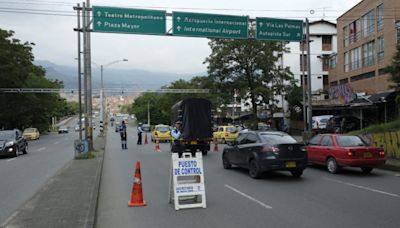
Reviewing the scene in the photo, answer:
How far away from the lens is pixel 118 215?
27.4ft

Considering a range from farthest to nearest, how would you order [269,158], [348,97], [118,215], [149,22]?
[348,97] < [149,22] < [269,158] < [118,215]

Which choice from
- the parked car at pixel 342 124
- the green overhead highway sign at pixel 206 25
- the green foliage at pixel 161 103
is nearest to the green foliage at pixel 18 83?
the green foliage at pixel 161 103

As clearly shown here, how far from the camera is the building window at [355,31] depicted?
1671 inches

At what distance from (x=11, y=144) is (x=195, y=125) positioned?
10.1 meters

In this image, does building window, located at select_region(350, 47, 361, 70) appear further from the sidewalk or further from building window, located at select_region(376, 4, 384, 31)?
the sidewalk

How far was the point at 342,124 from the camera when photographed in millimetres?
36250

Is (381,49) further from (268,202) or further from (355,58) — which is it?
(268,202)

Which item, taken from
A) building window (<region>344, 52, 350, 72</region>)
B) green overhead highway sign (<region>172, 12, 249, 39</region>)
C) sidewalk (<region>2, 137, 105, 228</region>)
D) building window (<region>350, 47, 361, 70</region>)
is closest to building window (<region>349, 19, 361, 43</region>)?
building window (<region>350, 47, 361, 70</region>)

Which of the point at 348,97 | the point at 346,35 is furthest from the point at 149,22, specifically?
the point at 346,35

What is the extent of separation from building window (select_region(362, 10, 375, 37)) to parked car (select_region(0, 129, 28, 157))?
31.5 metres

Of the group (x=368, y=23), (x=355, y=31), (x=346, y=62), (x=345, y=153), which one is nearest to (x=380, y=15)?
(x=368, y=23)

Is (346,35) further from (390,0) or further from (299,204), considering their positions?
(299,204)

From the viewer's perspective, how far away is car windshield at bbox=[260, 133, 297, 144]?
13266mm

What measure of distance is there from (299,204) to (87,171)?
318 inches
